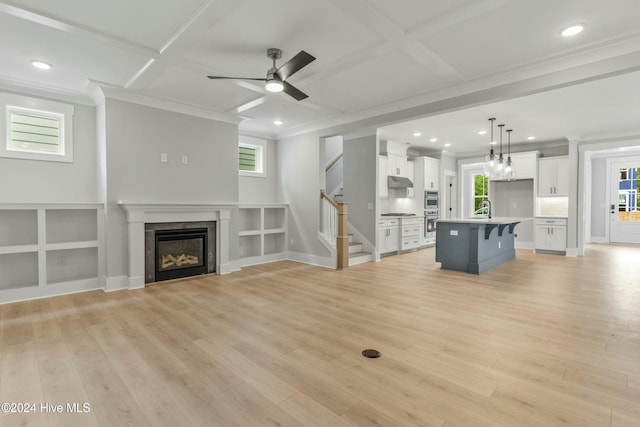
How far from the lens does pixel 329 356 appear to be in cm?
254

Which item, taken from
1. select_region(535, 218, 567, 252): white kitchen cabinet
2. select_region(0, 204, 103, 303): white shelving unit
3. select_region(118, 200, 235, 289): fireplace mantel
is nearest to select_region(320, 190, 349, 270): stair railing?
select_region(118, 200, 235, 289): fireplace mantel

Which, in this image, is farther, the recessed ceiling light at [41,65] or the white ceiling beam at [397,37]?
the recessed ceiling light at [41,65]

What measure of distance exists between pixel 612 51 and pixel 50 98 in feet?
22.9

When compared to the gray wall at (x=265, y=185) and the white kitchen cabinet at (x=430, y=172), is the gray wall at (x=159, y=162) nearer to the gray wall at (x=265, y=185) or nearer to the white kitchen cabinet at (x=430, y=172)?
the gray wall at (x=265, y=185)

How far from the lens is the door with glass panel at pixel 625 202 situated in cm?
946

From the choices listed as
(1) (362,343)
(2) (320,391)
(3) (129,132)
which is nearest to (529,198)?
(1) (362,343)

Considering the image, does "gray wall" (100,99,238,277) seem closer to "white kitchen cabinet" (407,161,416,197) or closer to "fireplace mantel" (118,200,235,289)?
"fireplace mantel" (118,200,235,289)

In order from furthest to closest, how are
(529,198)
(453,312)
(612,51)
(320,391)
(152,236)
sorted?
(529,198) → (152,236) → (453,312) → (612,51) → (320,391)

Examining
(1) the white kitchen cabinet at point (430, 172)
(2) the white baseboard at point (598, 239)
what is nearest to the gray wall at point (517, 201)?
(1) the white kitchen cabinet at point (430, 172)

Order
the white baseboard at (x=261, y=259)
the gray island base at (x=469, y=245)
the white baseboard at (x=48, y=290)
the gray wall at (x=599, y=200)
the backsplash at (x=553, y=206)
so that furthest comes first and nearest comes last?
the gray wall at (x=599, y=200)
the backsplash at (x=553, y=206)
the white baseboard at (x=261, y=259)
the gray island base at (x=469, y=245)
the white baseboard at (x=48, y=290)

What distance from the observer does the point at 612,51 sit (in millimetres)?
3223

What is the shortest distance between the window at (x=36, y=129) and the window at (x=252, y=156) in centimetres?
298

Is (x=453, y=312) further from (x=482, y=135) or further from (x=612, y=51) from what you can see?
(x=482, y=135)

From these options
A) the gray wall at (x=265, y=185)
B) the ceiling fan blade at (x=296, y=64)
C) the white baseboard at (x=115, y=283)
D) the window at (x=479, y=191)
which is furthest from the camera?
the window at (x=479, y=191)
